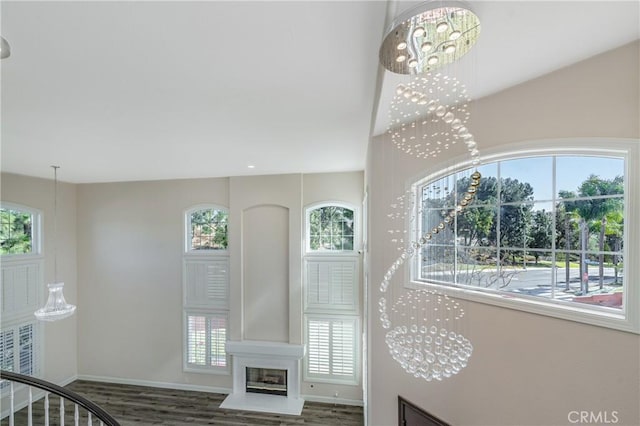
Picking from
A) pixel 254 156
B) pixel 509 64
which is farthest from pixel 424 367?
pixel 254 156

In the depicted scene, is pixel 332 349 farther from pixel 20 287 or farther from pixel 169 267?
pixel 20 287

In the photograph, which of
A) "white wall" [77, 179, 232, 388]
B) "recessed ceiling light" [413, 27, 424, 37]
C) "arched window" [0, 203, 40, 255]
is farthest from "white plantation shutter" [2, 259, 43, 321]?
"recessed ceiling light" [413, 27, 424, 37]

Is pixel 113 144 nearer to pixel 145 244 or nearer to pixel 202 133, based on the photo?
pixel 202 133

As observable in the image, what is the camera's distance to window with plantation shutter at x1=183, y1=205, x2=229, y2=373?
5812 millimetres

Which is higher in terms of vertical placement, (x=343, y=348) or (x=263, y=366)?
(x=343, y=348)

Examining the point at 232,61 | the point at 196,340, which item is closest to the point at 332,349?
the point at 196,340

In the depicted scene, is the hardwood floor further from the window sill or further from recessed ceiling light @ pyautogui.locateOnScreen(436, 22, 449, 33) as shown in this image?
recessed ceiling light @ pyautogui.locateOnScreen(436, 22, 449, 33)

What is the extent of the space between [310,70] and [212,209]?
487 centimetres

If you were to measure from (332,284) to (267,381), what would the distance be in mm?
2423

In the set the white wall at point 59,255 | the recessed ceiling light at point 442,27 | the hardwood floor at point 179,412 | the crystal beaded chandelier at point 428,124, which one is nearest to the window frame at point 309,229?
the crystal beaded chandelier at point 428,124

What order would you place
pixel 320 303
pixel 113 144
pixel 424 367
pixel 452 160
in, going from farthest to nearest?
1. pixel 320 303
2. pixel 113 144
3. pixel 452 160
4. pixel 424 367

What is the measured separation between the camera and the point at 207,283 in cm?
589

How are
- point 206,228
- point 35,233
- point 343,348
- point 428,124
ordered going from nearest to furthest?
point 428,124, point 343,348, point 35,233, point 206,228

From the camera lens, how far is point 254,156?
13.6 feet
